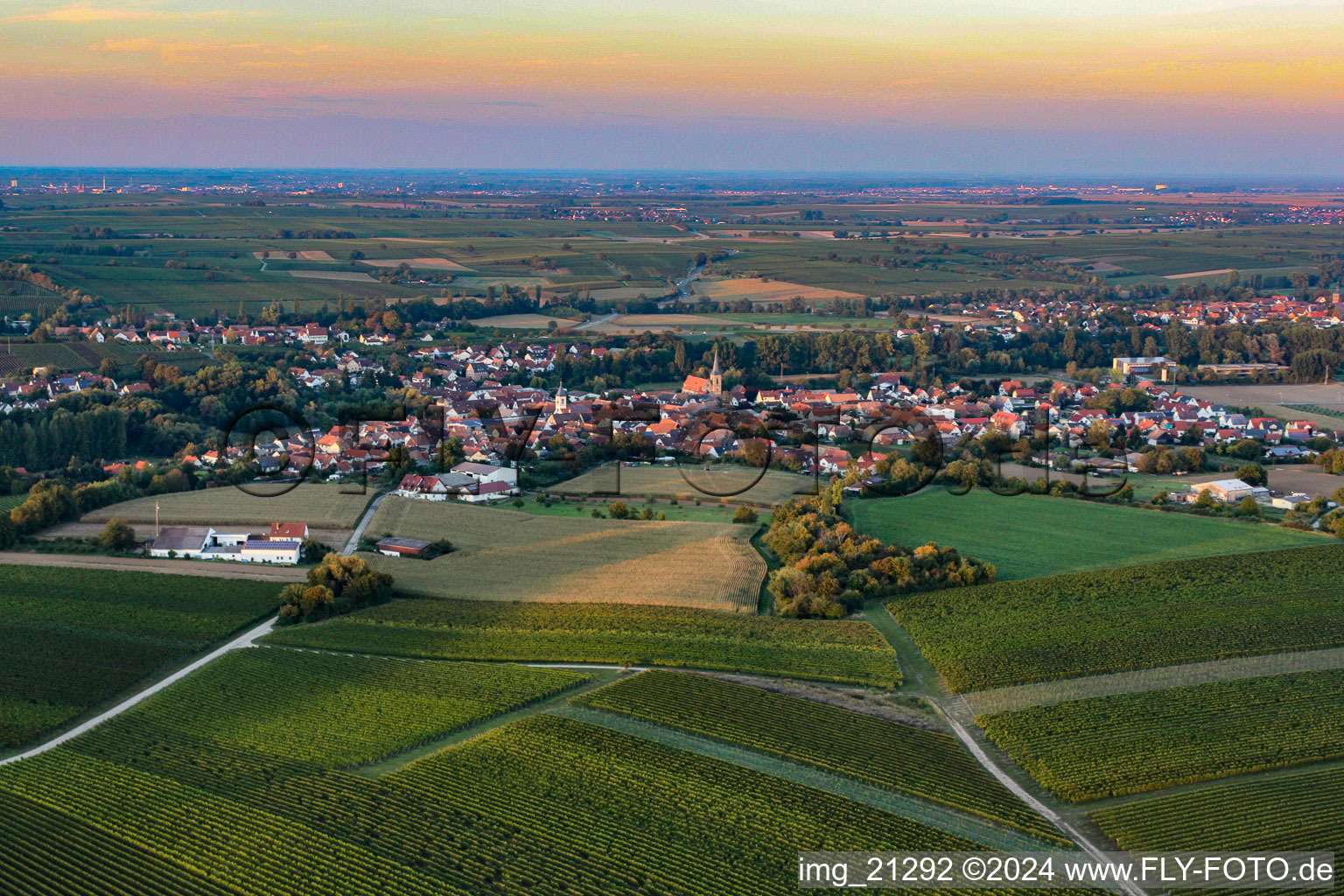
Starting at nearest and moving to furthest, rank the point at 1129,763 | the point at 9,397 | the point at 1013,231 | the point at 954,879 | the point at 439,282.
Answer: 1. the point at 954,879
2. the point at 1129,763
3. the point at 9,397
4. the point at 439,282
5. the point at 1013,231

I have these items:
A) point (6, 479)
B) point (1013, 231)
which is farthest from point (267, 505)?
point (1013, 231)

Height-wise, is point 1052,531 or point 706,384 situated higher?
point 706,384

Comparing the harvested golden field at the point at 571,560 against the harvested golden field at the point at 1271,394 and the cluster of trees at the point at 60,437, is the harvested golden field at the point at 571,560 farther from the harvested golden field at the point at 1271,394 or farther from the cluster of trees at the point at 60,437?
the harvested golden field at the point at 1271,394

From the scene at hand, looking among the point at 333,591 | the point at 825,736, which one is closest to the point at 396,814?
the point at 825,736

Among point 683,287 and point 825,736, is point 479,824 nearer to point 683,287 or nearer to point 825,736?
point 825,736

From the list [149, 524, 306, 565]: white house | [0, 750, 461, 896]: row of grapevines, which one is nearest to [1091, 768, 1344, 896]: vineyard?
[0, 750, 461, 896]: row of grapevines

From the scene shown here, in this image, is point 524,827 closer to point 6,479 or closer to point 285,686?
point 285,686
